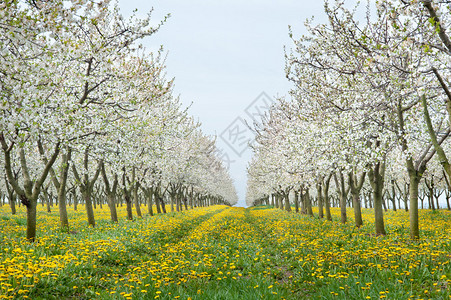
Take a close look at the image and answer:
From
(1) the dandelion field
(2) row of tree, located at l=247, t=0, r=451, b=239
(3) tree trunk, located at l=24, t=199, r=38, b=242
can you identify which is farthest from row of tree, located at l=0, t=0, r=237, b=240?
(2) row of tree, located at l=247, t=0, r=451, b=239

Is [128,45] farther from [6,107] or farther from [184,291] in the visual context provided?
[184,291]

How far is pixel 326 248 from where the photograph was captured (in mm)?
10391

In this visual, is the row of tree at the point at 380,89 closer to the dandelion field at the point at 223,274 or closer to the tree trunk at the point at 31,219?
the dandelion field at the point at 223,274

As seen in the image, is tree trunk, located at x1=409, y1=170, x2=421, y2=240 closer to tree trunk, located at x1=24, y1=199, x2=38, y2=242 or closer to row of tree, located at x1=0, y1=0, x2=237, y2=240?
row of tree, located at x1=0, y1=0, x2=237, y2=240

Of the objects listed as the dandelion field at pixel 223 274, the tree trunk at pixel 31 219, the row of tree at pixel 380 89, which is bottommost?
the dandelion field at pixel 223 274

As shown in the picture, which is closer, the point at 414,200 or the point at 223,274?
the point at 223,274

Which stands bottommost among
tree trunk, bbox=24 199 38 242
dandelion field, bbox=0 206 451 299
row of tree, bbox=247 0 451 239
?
dandelion field, bbox=0 206 451 299

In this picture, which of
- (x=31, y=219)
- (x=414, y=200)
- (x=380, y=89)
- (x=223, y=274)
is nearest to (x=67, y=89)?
(x=31, y=219)

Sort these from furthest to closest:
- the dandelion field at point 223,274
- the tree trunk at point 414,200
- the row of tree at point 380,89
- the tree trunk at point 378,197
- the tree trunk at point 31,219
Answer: the tree trunk at point 378,197 < the tree trunk at point 31,219 < the tree trunk at point 414,200 < the row of tree at point 380,89 < the dandelion field at point 223,274

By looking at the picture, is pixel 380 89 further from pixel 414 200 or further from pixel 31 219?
pixel 31 219

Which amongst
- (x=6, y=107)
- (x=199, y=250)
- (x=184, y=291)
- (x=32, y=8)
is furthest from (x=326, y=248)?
(x=32, y=8)

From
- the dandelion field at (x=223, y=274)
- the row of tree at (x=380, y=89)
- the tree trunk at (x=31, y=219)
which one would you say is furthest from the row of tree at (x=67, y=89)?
the row of tree at (x=380, y=89)

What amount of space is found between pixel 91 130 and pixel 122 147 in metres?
2.01

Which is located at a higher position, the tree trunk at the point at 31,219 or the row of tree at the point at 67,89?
the row of tree at the point at 67,89
